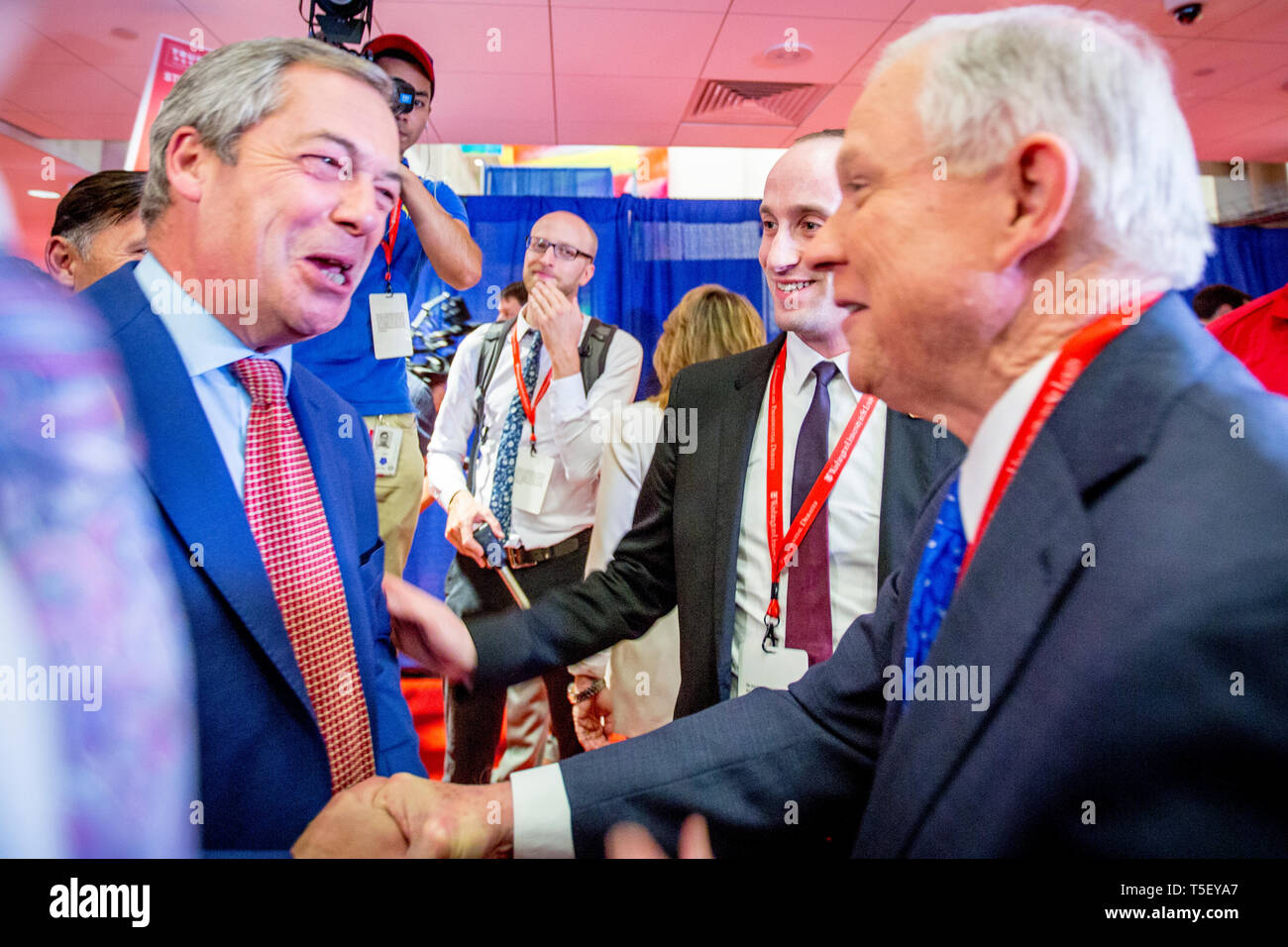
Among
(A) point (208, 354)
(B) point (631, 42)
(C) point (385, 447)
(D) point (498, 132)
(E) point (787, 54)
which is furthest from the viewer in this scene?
(D) point (498, 132)

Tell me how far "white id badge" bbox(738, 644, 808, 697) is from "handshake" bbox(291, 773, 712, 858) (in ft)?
1.50

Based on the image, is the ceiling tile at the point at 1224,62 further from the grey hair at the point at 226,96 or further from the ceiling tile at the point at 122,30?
the ceiling tile at the point at 122,30

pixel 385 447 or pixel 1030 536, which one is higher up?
pixel 385 447

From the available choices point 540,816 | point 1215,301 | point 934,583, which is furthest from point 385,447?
point 1215,301

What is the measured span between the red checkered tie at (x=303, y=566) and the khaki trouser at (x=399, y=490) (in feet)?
4.65

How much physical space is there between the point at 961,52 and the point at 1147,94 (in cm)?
20

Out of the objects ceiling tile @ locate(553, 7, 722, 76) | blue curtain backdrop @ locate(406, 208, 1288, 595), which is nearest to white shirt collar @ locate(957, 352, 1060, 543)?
ceiling tile @ locate(553, 7, 722, 76)

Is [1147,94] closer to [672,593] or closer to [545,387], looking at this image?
[672,593]

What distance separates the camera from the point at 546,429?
3.00 m

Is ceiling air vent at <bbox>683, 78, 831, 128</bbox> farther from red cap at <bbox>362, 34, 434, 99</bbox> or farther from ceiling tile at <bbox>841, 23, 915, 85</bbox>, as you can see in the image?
red cap at <bbox>362, 34, 434, 99</bbox>

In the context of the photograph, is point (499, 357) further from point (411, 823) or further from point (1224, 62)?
point (1224, 62)

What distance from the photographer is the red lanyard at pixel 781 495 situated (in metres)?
1.44

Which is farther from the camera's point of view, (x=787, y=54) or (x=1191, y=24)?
(x=787, y=54)

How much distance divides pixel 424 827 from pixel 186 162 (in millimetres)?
996
